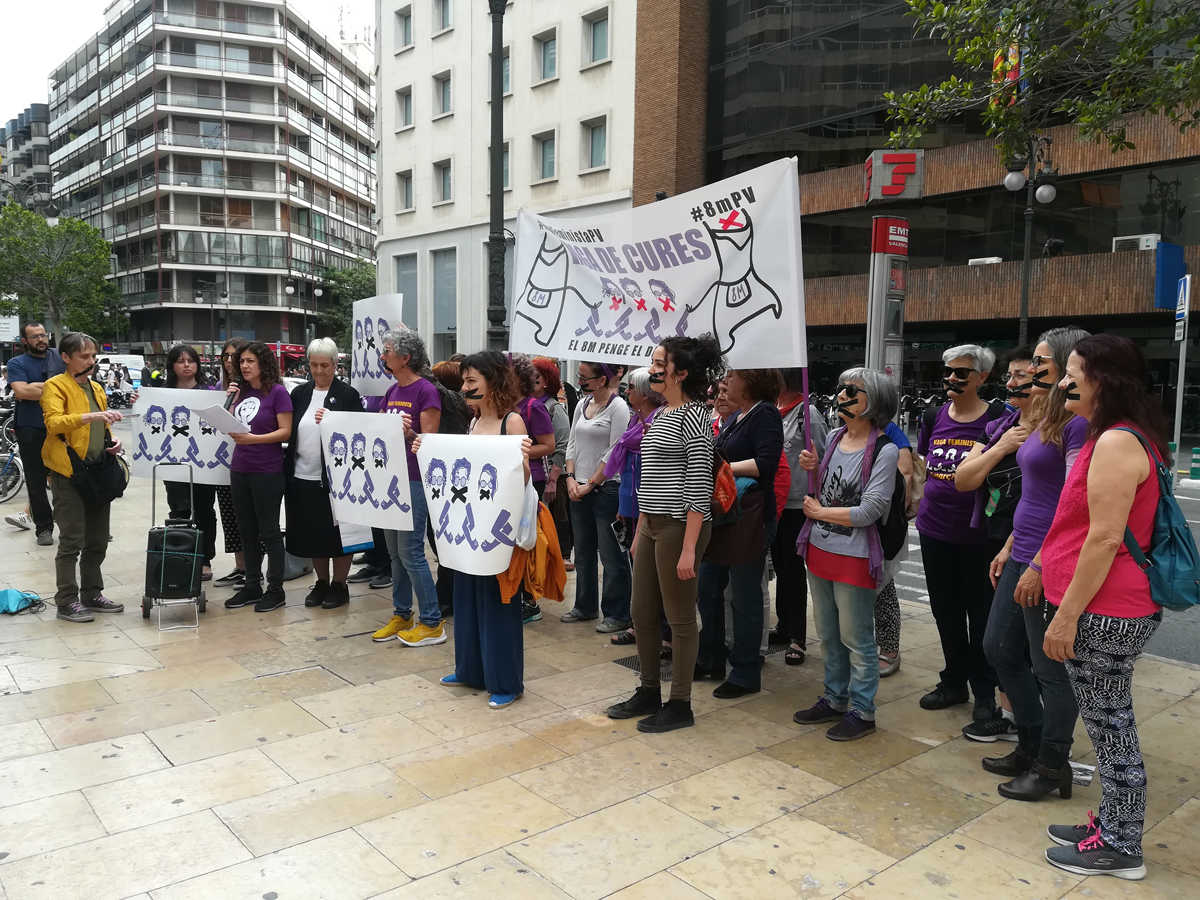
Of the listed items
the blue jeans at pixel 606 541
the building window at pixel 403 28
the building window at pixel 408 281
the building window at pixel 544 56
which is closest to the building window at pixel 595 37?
the building window at pixel 544 56

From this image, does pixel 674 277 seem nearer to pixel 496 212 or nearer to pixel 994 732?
pixel 994 732

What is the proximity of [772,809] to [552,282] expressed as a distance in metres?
3.97

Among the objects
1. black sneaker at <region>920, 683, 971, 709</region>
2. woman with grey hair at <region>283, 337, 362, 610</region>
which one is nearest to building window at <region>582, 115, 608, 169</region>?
woman with grey hair at <region>283, 337, 362, 610</region>

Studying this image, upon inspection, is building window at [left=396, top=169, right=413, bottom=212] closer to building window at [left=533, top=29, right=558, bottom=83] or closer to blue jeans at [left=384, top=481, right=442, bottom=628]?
building window at [left=533, top=29, right=558, bottom=83]

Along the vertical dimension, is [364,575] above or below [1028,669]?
below

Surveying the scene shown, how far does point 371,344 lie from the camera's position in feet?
24.6

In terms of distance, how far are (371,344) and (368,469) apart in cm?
167

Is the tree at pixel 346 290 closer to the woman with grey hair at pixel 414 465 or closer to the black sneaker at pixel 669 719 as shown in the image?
the woman with grey hair at pixel 414 465

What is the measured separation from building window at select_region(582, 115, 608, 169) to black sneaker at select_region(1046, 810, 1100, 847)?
1065 inches

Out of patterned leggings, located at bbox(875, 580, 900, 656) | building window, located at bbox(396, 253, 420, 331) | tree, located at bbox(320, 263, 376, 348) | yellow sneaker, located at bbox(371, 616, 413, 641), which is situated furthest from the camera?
tree, located at bbox(320, 263, 376, 348)

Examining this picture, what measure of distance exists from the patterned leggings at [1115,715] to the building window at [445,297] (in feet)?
102

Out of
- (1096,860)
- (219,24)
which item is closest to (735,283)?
(1096,860)

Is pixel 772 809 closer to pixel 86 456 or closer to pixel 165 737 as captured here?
pixel 165 737

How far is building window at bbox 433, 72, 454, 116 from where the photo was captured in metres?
32.4
